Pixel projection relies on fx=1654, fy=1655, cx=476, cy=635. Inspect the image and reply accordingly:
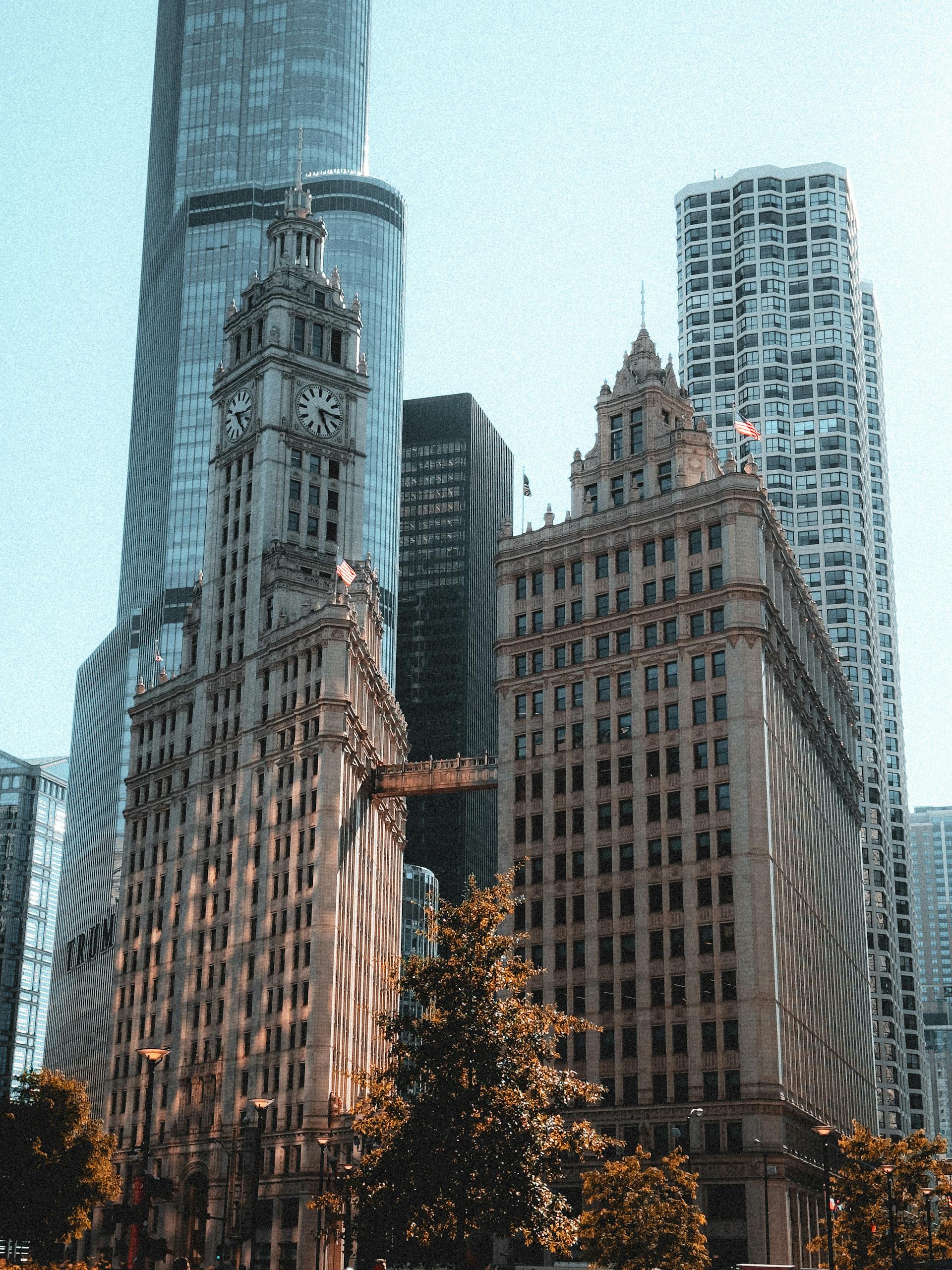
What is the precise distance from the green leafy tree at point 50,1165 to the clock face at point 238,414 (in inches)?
2991

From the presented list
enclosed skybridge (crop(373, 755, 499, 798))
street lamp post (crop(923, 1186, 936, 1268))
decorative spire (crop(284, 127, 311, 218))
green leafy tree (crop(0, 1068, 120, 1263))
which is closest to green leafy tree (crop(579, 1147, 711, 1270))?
street lamp post (crop(923, 1186, 936, 1268))

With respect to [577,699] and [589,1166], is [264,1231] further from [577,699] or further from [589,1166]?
[577,699]

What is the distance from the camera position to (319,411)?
171875 millimetres

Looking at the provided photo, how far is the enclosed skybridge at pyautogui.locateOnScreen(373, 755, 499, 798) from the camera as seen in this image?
146 meters

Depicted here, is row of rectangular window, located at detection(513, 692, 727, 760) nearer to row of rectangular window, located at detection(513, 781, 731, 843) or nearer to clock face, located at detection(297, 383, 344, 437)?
row of rectangular window, located at detection(513, 781, 731, 843)

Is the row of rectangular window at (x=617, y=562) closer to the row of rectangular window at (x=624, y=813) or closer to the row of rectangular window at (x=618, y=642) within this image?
the row of rectangular window at (x=618, y=642)

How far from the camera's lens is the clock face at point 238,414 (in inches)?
6796

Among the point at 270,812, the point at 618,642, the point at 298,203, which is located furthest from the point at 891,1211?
the point at 298,203

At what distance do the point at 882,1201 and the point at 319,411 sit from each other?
10427 cm

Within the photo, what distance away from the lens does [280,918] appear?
145 meters

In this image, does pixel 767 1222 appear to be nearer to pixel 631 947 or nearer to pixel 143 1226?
pixel 631 947

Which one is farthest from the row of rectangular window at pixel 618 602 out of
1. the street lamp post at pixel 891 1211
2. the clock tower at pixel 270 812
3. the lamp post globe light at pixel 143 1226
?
the lamp post globe light at pixel 143 1226

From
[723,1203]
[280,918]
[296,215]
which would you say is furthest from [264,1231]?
[296,215]

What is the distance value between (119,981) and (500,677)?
56.9 metres
